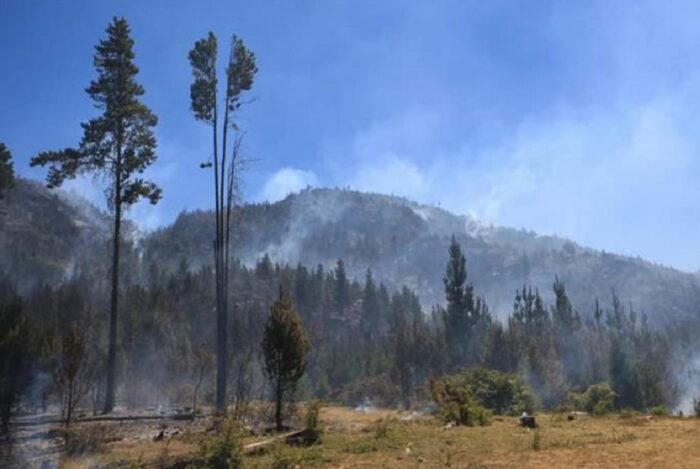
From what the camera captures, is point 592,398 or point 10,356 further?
point 592,398

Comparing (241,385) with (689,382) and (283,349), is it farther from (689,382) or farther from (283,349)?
(689,382)

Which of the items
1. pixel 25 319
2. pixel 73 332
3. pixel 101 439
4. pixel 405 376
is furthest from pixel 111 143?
pixel 405 376

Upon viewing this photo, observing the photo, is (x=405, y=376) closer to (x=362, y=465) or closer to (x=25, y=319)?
(x=25, y=319)

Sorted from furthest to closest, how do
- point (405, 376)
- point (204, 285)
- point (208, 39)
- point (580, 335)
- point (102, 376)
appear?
1. point (204, 285)
2. point (580, 335)
3. point (405, 376)
4. point (102, 376)
5. point (208, 39)

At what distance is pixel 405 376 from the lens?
47.3m

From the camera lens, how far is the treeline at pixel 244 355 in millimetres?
19016

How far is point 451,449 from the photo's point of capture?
40.0 feet

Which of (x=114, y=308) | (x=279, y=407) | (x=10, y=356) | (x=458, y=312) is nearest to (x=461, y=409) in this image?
(x=279, y=407)

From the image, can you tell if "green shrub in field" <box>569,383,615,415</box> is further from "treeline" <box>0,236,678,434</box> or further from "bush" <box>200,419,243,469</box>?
"bush" <box>200,419,243,469</box>

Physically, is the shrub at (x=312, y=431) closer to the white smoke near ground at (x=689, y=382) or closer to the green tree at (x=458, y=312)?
the green tree at (x=458, y=312)

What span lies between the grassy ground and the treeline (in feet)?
10.4

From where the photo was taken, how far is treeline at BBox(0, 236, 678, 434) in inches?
749

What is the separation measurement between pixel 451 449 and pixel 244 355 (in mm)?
26287

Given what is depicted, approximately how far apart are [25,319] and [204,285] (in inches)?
2717
